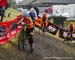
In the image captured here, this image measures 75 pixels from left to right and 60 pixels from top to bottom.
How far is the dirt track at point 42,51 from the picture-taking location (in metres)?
13.3

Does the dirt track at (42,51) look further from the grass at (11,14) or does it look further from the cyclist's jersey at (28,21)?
the grass at (11,14)

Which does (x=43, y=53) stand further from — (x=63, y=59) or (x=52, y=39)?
(x=52, y=39)

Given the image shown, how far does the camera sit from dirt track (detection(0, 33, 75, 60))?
43.7 feet

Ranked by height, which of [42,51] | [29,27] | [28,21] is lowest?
[42,51]

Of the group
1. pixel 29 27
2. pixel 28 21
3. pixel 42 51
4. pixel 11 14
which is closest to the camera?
pixel 28 21

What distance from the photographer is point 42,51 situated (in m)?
14.3

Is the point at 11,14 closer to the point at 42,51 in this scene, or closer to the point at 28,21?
the point at 28,21

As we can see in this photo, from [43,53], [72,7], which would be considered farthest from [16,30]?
[72,7]

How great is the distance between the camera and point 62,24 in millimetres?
20203

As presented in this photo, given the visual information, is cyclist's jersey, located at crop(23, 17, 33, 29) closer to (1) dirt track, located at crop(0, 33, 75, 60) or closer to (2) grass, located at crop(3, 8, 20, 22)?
(1) dirt track, located at crop(0, 33, 75, 60)

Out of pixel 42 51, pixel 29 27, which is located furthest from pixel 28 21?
pixel 42 51

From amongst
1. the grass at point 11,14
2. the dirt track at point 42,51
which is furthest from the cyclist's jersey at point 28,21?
the grass at point 11,14

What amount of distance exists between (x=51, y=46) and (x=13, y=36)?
6.50 feet

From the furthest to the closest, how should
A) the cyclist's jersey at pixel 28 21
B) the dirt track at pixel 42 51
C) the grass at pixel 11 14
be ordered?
the grass at pixel 11 14, the cyclist's jersey at pixel 28 21, the dirt track at pixel 42 51
